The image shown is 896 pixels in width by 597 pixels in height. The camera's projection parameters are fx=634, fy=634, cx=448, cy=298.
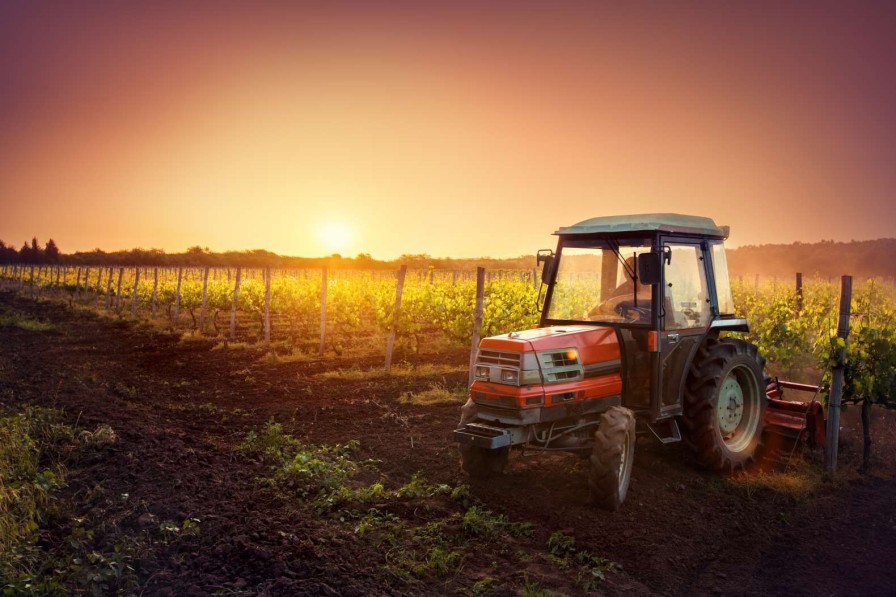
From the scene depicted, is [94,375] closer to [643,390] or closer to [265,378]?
[265,378]

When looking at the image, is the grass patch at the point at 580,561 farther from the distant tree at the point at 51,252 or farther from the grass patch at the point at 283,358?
the distant tree at the point at 51,252

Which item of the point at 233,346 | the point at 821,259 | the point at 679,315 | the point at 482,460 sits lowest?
the point at 233,346

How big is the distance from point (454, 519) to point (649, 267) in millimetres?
2616

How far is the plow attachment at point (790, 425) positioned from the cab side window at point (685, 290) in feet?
5.62

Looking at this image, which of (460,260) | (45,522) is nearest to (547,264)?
(45,522)

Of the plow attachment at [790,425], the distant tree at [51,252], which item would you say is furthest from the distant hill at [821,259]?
the distant tree at [51,252]

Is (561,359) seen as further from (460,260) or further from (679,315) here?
(460,260)

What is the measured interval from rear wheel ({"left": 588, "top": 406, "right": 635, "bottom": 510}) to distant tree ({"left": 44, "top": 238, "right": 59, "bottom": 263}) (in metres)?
100

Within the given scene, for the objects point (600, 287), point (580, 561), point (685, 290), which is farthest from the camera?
point (600, 287)

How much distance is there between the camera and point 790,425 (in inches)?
275

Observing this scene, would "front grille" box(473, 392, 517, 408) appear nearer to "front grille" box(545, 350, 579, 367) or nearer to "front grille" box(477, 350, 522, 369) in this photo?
"front grille" box(477, 350, 522, 369)

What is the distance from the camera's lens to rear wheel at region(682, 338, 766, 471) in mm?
6023

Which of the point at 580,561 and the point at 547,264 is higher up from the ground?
the point at 547,264

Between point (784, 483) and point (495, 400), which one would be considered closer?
point (495, 400)
